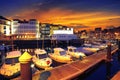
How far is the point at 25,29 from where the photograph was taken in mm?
151875

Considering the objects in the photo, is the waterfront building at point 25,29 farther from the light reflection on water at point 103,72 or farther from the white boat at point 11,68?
the white boat at point 11,68

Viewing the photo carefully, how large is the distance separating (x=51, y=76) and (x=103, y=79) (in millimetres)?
10806

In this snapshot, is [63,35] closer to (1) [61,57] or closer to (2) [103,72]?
(1) [61,57]

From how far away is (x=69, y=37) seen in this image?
12431cm

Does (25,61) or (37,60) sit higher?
(25,61)

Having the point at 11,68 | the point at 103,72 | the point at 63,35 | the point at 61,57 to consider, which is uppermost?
the point at 63,35

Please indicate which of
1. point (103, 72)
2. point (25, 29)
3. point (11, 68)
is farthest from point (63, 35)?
point (11, 68)

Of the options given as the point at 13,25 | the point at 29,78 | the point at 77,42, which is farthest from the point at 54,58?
the point at 13,25

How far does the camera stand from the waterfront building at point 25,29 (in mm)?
146500

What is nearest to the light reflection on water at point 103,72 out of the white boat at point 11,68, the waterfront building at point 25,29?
the white boat at point 11,68

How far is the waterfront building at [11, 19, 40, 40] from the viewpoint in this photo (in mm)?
146500

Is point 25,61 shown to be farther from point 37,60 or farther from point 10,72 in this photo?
point 37,60

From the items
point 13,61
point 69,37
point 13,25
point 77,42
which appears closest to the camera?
point 13,61

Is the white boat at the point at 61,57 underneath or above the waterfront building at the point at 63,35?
underneath
